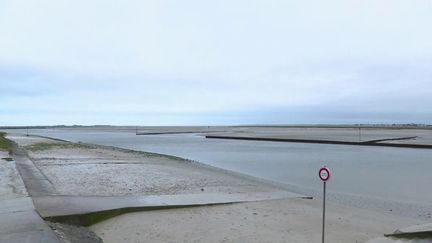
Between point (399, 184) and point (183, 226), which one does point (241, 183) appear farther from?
point (183, 226)

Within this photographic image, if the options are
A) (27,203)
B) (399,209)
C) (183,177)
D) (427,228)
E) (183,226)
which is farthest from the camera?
(183,177)

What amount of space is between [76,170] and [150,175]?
4051 millimetres

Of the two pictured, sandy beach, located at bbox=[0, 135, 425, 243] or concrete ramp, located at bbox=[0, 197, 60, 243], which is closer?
concrete ramp, located at bbox=[0, 197, 60, 243]

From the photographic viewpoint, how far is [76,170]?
760 inches

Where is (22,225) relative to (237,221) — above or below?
above

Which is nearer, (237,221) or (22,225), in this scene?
(22,225)

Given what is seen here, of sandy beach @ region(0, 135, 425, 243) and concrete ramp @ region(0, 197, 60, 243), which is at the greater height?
concrete ramp @ region(0, 197, 60, 243)

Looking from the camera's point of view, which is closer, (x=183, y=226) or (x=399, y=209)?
(x=183, y=226)

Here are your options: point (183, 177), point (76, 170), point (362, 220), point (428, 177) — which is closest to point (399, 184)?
point (428, 177)

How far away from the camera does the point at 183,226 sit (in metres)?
8.55

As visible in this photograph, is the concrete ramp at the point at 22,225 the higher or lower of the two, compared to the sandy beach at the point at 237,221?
higher

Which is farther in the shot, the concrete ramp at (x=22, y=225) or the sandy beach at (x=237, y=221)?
the sandy beach at (x=237, y=221)

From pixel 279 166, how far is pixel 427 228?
52.0 ft

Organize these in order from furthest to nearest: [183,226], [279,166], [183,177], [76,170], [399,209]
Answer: [279,166] → [76,170] → [183,177] → [399,209] → [183,226]
